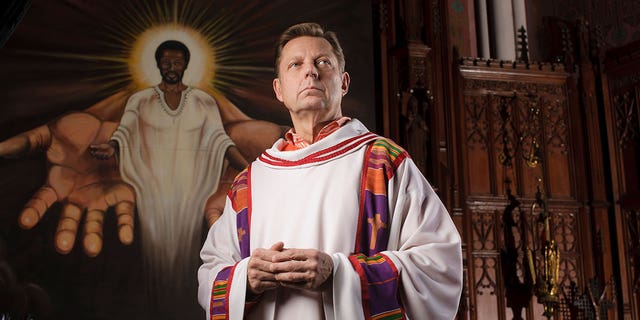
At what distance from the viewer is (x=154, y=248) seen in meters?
5.09

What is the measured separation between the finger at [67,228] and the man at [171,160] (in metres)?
0.40

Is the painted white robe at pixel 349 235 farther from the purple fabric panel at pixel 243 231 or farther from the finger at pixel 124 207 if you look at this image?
the finger at pixel 124 207

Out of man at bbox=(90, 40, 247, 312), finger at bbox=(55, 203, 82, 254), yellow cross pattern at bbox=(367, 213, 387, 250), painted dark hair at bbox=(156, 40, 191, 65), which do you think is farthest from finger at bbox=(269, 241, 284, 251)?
painted dark hair at bbox=(156, 40, 191, 65)

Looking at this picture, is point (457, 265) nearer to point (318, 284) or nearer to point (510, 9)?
point (318, 284)

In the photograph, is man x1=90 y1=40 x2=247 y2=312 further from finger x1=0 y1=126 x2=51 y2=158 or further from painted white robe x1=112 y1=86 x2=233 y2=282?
finger x1=0 y1=126 x2=51 y2=158

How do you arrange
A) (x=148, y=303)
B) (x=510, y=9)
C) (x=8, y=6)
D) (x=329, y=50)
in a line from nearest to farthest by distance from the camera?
(x=8, y=6), (x=329, y=50), (x=148, y=303), (x=510, y=9)

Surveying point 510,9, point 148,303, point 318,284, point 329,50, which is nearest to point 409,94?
point 510,9

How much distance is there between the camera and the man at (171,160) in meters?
5.10

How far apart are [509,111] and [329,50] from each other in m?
3.98

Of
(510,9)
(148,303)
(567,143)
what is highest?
(510,9)

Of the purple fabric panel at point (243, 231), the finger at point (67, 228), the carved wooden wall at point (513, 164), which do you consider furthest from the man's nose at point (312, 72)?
the carved wooden wall at point (513, 164)

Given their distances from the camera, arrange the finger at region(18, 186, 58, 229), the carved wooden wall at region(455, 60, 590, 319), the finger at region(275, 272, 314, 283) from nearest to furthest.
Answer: the finger at region(275, 272, 314, 283), the finger at region(18, 186, 58, 229), the carved wooden wall at region(455, 60, 590, 319)

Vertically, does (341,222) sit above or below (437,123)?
below

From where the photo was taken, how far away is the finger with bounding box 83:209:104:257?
16.4 feet
